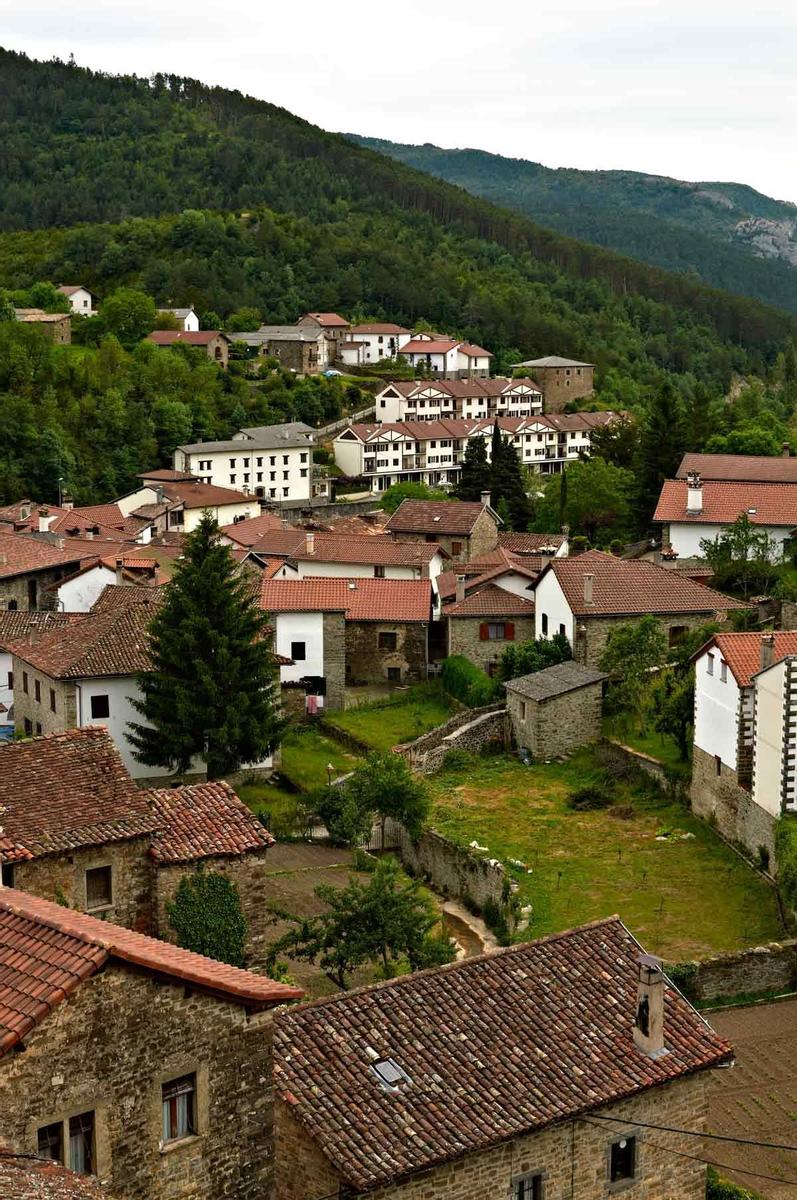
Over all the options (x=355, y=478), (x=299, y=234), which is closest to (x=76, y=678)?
(x=355, y=478)

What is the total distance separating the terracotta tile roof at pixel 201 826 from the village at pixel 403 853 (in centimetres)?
6

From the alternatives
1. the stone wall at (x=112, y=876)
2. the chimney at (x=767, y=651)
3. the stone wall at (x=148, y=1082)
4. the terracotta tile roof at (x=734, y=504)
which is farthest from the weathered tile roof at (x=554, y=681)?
the stone wall at (x=148, y=1082)

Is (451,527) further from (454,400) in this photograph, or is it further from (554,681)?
(454,400)

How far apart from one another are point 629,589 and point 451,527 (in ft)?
49.3

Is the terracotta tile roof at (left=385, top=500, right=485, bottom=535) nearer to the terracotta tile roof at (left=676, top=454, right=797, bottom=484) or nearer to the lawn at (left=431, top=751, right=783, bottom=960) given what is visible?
the terracotta tile roof at (left=676, top=454, right=797, bottom=484)

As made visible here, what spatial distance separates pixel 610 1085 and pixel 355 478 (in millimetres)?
91285

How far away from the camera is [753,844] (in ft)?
110

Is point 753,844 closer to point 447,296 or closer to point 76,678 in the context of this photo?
point 76,678

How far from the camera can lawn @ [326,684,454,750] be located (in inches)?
1767

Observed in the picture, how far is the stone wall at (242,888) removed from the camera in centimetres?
2056

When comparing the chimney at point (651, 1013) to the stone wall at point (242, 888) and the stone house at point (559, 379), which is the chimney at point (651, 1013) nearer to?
the stone wall at point (242, 888)

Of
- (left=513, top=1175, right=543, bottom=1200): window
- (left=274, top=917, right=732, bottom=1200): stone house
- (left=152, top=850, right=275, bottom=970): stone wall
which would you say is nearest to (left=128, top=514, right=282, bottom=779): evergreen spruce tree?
(left=152, top=850, right=275, bottom=970): stone wall

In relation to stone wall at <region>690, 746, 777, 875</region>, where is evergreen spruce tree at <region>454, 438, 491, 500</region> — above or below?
above

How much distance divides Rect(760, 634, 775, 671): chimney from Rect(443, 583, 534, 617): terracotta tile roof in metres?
16.5
